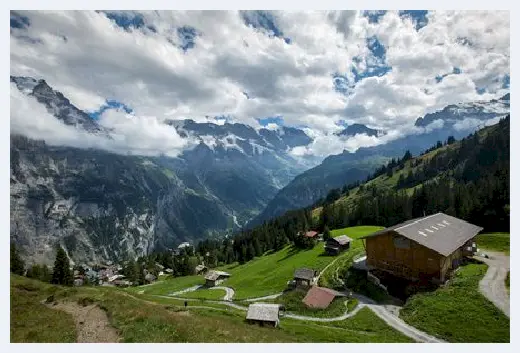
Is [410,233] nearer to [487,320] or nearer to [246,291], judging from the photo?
[487,320]

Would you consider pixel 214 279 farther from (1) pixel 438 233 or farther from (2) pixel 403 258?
(1) pixel 438 233

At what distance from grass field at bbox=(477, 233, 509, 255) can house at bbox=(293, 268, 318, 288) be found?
123ft

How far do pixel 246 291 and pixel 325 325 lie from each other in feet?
145

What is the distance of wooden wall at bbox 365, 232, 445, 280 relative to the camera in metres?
55.6

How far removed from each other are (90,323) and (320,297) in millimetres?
36726

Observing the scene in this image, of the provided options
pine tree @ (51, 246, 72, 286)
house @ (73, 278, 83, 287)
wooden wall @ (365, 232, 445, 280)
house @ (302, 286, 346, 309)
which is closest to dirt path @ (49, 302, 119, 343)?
Answer: house @ (302, 286, 346, 309)

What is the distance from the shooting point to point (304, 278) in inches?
2908

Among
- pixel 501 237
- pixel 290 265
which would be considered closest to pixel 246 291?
pixel 290 265

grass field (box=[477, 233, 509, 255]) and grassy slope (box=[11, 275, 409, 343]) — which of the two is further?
grass field (box=[477, 233, 509, 255])

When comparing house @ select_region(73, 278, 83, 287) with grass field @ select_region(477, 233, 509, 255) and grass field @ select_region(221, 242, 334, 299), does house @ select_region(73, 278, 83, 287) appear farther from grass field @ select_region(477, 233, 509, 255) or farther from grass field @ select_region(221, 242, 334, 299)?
grass field @ select_region(477, 233, 509, 255)

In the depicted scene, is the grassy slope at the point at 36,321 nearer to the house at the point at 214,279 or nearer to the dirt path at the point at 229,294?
the dirt path at the point at 229,294

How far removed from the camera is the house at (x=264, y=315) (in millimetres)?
49500

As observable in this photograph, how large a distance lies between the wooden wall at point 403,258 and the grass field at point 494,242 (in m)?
25.6

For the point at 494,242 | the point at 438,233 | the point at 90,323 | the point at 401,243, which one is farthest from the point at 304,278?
the point at 90,323
